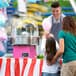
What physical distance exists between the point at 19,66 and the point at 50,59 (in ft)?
2.85

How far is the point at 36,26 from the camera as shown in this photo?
8891 mm

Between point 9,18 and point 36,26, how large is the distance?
643 mm

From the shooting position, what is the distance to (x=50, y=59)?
5477 millimetres

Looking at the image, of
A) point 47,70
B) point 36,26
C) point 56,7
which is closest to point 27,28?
point 36,26

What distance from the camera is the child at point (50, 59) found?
5449mm

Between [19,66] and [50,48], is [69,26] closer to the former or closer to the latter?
[50,48]

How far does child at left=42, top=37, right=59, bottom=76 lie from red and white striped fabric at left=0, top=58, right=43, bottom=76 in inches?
23.0

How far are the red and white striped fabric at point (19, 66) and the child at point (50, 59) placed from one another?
0.58 meters

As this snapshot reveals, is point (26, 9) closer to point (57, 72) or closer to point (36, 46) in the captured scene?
point (36, 46)

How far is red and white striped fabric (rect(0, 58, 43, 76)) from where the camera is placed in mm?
6145

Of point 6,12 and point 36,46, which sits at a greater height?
point 6,12

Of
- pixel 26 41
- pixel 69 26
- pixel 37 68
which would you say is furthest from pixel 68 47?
pixel 26 41

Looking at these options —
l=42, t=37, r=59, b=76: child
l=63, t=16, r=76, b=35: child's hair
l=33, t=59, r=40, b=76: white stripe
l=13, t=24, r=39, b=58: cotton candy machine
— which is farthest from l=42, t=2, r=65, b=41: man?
l=13, t=24, r=39, b=58: cotton candy machine

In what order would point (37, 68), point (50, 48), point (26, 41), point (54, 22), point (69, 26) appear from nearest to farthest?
point (69, 26) < point (50, 48) < point (37, 68) < point (54, 22) < point (26, 41)
